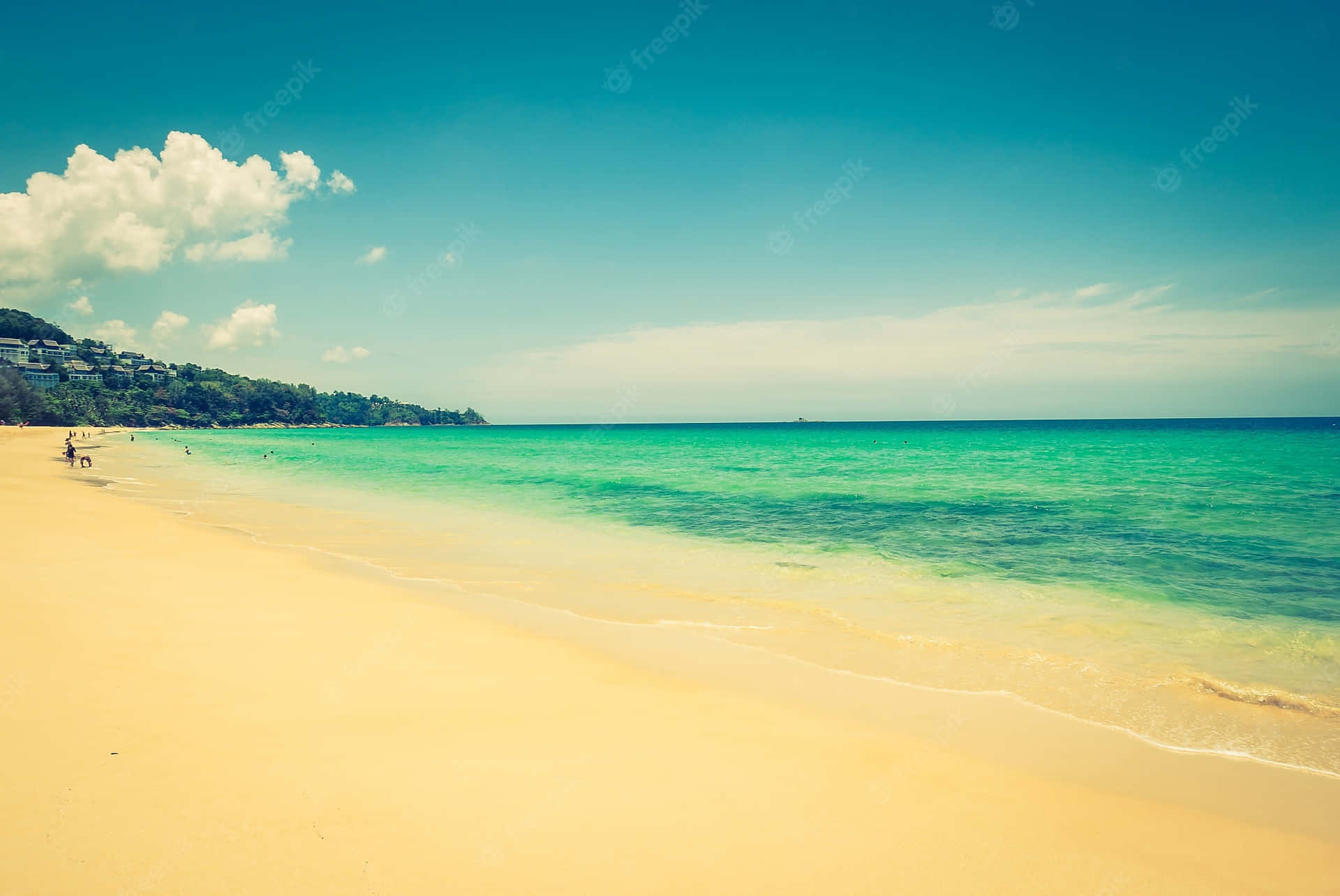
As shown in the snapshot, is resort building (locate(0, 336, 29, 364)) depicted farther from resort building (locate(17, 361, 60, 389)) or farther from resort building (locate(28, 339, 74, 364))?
resort building (locate(17, 361, 60, 389))

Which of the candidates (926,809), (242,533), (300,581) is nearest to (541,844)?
(926,809)

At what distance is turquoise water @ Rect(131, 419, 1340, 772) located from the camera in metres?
6.46

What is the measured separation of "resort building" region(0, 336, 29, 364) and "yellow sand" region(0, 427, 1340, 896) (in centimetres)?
19282

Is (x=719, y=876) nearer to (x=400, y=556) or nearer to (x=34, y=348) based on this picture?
(x=400, y=556)

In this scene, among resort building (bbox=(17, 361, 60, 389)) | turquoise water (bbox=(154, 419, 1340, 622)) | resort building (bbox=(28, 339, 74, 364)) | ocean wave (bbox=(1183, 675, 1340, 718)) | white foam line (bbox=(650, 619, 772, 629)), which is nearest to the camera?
ocean wave (bbox=(1183, 675, 1340, 718))

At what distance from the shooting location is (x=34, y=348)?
484 ft

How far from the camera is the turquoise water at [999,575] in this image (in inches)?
254

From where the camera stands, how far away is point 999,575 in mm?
11289

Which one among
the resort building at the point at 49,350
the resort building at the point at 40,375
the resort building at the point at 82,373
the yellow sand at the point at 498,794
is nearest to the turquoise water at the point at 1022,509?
the yellow sand at the point at 498,794

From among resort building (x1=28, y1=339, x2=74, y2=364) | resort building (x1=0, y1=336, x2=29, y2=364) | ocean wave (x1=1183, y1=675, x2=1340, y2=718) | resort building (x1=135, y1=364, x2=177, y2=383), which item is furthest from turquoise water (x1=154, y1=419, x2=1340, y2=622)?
resort building (x1=135, y1=364, x2=177, y2=383)

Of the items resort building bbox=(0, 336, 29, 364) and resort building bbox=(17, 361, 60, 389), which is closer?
resort building bbox=(17, 361, 60, 389)

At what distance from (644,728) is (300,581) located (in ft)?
25.2

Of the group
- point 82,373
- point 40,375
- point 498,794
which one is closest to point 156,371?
point 82,373

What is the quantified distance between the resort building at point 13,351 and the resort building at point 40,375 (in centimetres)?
373
